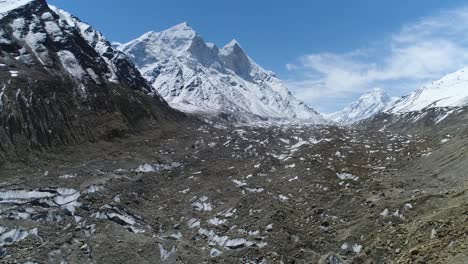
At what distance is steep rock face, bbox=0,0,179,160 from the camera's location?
274ft

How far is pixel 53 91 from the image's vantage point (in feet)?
326

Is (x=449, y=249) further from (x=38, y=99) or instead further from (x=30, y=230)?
(x=38, y=99)

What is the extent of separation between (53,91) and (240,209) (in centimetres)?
6092

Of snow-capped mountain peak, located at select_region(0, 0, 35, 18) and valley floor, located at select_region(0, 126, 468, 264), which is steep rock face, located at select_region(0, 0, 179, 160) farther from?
valley floor, located at select_region(0, 126, 468, 264)

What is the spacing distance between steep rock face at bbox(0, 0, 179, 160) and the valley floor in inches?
320

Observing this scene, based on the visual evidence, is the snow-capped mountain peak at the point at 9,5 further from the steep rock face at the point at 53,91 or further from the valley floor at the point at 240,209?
the valley floor at the point at 240,209

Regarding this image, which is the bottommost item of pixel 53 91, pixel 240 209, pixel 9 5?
pixel 240 209

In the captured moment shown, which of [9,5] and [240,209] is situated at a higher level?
[9,5]

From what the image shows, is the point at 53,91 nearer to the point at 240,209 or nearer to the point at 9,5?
the point at 9,5

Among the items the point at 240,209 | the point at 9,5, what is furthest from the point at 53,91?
the point at 240,209

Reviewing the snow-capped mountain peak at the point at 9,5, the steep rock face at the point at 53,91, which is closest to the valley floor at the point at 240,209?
the steep rock face at the point at 53,91

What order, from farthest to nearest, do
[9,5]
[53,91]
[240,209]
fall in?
[9,5] < [53,91] < [240,209]

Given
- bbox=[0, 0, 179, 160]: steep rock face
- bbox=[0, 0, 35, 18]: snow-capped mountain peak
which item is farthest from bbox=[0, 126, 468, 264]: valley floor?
bbox=[0, 0, 35, 18]: snow-capped mountain peak

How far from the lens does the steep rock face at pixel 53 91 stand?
83.6 meters
